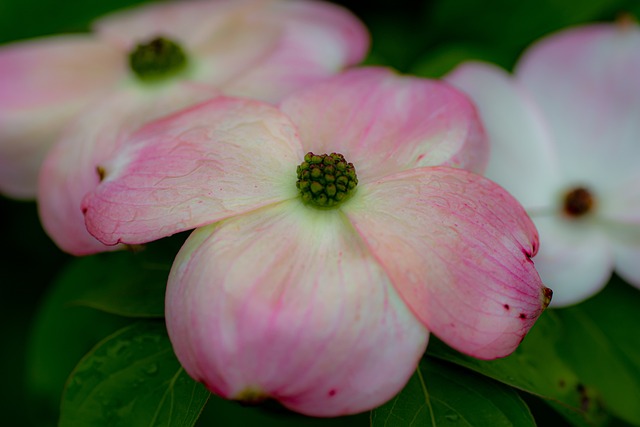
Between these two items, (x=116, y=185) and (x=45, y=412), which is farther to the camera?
(x=45, y=412)

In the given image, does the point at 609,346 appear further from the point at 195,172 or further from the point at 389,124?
the point at 195,172

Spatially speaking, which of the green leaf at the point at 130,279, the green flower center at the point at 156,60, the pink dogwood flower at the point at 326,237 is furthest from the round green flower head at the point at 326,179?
the green flower center at the point at 156,60

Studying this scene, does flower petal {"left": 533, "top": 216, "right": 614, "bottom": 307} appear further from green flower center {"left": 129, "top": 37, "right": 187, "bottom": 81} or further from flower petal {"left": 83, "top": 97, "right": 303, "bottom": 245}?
green flower center {"left": 129, "top": 37, "right": 187, "bottom": 81}

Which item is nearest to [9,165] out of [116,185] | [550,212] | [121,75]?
[121,75]

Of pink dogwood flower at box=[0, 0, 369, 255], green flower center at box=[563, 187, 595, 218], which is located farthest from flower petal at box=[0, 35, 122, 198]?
green flower center at box=[563, 187, 595, 218]

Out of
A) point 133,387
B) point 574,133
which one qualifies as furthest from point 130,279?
point 574,133

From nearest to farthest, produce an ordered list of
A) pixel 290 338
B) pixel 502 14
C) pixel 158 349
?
pixel 290 338, pixel 158 349, pixel 502 14

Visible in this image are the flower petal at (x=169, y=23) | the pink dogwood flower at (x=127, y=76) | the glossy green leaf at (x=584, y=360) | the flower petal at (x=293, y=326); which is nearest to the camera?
the flower petal at (x=293, y=326)

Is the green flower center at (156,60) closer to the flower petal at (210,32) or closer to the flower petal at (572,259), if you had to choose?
the flower petal at (210,32)

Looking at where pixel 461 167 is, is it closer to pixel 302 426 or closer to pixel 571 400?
pixel 571 400
